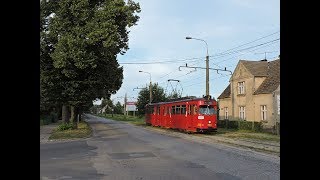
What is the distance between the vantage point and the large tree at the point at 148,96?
83.3 m

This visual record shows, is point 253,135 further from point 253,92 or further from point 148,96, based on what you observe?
point 148,96

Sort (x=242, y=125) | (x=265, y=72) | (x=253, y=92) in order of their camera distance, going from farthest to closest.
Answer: (x=265, y=72), (x=253, y=92), (x=242, y=125)

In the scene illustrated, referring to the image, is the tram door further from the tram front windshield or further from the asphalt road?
the asphalt road

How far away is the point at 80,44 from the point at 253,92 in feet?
80.9

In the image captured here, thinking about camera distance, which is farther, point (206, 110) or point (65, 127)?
point (65, 127)

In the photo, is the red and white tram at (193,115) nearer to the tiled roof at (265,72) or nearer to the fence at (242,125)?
the fence at (242,125)

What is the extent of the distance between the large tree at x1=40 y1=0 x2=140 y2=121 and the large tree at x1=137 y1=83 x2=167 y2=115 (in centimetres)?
4804

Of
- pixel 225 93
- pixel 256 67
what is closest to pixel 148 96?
pixel 225 93

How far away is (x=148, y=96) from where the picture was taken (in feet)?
273

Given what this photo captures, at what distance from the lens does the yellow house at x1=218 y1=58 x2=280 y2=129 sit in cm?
4477

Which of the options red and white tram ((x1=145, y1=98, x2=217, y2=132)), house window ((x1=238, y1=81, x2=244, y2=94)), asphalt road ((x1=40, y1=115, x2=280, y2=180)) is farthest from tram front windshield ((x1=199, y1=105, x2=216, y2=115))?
house window ((x1=238, y1=81, x2=244, y2=94))

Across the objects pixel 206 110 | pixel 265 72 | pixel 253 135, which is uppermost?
pixel 265 72
